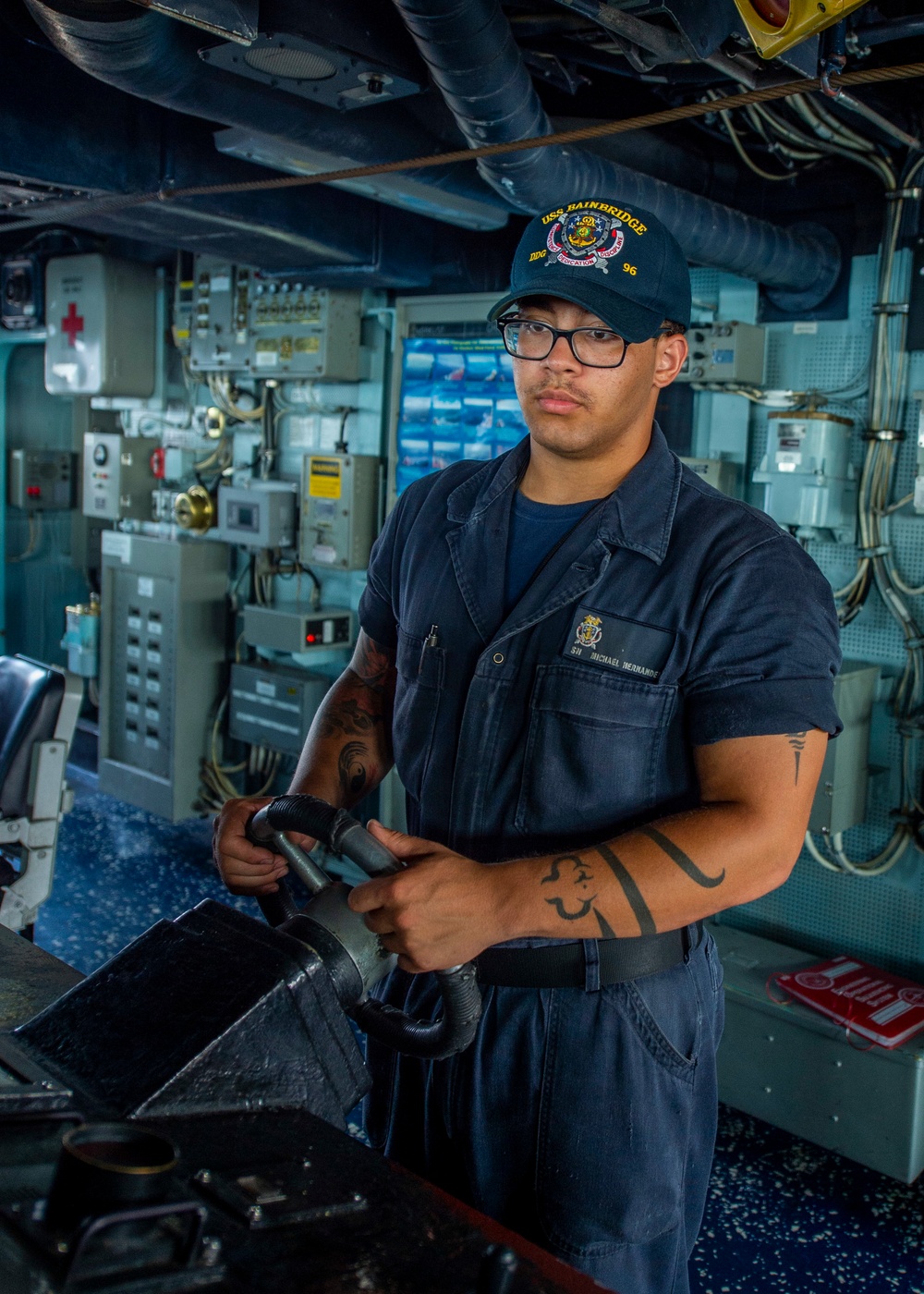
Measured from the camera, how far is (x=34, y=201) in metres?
3.67

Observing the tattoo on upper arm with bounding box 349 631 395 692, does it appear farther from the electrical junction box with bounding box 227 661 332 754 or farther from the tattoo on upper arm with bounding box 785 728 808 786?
the electrical junction box with bounding box 227 661 332 754

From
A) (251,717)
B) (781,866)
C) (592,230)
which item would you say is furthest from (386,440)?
(781,866)

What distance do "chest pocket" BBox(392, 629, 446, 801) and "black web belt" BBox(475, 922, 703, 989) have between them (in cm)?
29

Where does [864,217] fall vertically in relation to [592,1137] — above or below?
above

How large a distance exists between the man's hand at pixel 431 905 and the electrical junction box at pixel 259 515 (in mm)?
4141

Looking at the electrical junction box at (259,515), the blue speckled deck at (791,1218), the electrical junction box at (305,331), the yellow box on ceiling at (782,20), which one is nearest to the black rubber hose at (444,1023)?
the yellow box on ceiling at (782,20)

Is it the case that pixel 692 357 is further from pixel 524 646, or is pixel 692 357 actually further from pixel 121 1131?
pixel 121 1131

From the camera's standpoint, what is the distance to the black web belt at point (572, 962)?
4.94 feet

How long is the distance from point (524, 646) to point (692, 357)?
251cm

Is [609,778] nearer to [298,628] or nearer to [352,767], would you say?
[352,767]

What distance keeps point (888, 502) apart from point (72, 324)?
4.16m

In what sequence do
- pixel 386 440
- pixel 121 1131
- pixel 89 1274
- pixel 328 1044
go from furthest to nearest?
pixel 386 440 → pixel 328 1044 → pixel 121 1131 → pixel 89 1274

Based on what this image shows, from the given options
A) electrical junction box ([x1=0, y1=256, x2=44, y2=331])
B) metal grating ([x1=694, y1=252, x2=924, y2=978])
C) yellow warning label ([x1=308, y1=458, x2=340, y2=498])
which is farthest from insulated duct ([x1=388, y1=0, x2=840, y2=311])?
electrical junction box ([x1=0, y1=256, x2=44, y2=331])

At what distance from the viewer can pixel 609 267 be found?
1552mm
